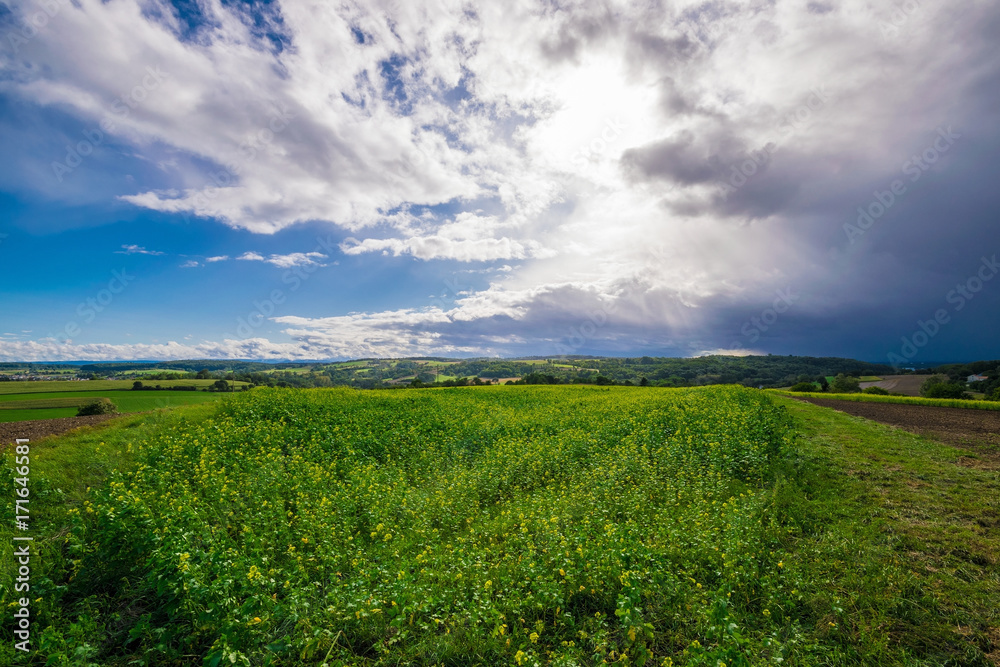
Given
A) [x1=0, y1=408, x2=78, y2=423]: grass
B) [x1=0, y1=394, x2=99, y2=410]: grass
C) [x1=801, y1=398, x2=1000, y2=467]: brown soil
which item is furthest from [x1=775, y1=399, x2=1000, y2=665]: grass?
[x1=0, y1=394, x2=99, y2=410]: grass

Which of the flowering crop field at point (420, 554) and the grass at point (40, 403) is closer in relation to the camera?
the flowering crop field at point (420, 554)

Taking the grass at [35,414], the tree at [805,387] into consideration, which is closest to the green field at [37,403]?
the grass at [35,414]

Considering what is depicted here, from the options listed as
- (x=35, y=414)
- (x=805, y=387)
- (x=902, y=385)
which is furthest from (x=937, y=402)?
(x=35, y=414)

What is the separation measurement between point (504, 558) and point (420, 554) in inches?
60.7

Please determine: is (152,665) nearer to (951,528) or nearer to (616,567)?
(616,567)

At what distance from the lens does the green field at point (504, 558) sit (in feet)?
16.6

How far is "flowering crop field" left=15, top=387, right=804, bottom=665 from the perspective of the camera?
509 centimetres

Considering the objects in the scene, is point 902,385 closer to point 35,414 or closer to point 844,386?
point 844,386

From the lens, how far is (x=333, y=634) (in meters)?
5.13

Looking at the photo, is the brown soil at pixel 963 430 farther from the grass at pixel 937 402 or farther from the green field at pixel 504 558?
the grass at pixel 937 402

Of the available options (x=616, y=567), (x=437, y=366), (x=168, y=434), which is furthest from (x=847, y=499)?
(x=437, y=366)

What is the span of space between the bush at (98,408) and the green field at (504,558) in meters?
13.7

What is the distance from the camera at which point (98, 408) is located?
76.8 ft

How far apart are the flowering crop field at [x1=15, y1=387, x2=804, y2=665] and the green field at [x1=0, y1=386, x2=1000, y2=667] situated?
0.05 m
